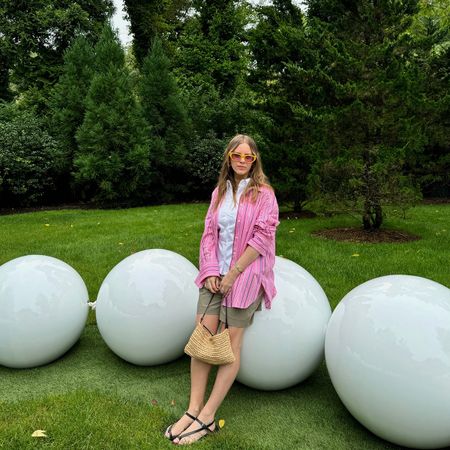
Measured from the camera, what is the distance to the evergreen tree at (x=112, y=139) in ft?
47.5

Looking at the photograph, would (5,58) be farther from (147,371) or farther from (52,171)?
(147,371)

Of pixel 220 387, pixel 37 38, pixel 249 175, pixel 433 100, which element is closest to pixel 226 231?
pixel 249 175

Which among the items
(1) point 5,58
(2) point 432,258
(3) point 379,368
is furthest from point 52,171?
(3) point 379,368

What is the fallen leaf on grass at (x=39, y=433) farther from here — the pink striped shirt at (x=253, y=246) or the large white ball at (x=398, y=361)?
the large white ball at (x=398, y=361)

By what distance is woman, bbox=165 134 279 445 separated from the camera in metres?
3.19

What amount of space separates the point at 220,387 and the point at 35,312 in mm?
1688

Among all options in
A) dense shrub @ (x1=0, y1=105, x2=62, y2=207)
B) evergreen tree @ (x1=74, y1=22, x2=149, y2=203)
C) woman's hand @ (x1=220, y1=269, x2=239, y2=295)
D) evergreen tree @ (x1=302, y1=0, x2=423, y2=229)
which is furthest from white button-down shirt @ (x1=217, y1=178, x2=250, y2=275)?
dense shrub @ (x1=0, y1=105, x2=62, y2=207)

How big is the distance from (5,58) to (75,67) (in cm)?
650

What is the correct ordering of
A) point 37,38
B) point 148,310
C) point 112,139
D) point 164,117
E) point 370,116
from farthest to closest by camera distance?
point 37,38, point 164,117, point 112,139, point 370,116, point 148,310

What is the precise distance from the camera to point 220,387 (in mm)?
3150

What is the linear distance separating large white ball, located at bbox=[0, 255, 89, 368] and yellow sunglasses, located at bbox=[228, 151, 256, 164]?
1841 mm

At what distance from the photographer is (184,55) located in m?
25.9

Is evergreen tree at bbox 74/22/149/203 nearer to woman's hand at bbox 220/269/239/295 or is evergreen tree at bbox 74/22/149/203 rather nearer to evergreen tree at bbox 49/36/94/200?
evergreen tree at bbox 49/36/94/200

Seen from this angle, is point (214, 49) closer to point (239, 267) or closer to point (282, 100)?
point (282, 100)
